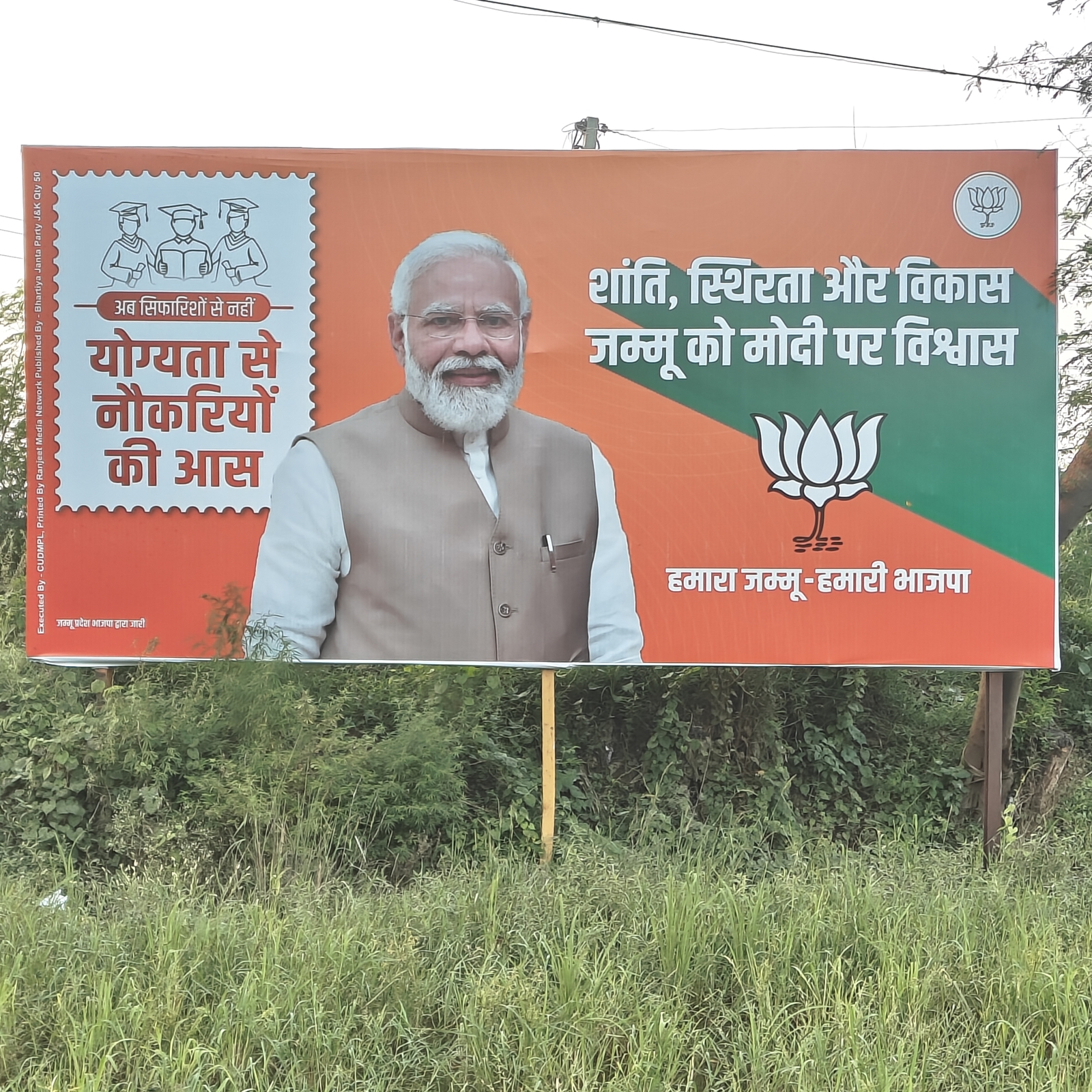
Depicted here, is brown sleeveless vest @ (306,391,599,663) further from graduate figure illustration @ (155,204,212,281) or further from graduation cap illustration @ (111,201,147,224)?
graduation cap illustration @ (111,201,147,224)

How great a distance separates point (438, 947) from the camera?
3.81 m

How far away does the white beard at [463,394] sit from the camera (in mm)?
5363

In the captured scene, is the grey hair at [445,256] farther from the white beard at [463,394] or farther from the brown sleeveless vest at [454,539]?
the brown sleeveless vest at [454,539]

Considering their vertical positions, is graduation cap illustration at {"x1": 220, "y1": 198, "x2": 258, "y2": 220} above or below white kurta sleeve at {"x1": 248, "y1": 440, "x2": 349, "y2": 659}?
above

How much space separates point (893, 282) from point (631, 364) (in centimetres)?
146

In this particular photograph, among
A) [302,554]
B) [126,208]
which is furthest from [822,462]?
[126,208]

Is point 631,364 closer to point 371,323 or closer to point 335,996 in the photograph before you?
point 371,323

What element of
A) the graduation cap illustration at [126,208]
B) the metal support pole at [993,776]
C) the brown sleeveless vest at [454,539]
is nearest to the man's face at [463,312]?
the brown sleeveless vest at [454,539]

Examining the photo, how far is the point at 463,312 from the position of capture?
5379mm

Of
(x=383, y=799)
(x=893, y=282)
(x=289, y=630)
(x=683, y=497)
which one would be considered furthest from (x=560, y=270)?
(x=383, y=799)

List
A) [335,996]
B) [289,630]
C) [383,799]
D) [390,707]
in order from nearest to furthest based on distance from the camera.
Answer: [335,996]
[383,799]
[289,630]
[390,707]

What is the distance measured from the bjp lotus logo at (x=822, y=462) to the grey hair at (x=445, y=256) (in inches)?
62.3

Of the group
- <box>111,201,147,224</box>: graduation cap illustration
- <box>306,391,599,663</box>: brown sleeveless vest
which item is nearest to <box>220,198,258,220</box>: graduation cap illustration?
<box>111,201,147,224</box>: graduation cap illustration

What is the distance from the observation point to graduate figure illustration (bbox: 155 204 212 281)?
5398mm
